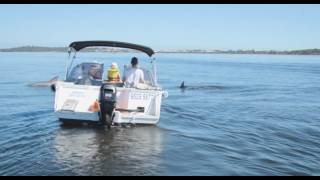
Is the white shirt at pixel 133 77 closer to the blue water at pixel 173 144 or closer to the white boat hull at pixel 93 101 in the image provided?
the white boat hull at pixel 93 101

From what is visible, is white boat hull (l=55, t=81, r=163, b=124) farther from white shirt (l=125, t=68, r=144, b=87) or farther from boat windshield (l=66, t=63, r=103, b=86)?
boat windshield (l=66, t=63, r=103, b=86)

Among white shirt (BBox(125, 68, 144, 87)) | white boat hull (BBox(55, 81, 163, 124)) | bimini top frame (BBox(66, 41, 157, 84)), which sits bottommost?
white boat hull (BBox(55, 81, 163, 124))

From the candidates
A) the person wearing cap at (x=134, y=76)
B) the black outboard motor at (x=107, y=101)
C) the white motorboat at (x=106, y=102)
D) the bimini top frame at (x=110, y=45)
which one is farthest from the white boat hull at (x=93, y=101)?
the bimini top frame at (x=110, y=45)

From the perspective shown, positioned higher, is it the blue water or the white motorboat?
the white motorboat

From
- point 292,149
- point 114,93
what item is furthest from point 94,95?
point 292,149

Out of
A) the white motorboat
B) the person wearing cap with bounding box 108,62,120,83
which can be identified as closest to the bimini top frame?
→ the person wearing cap with bounding box 108,62,120,83

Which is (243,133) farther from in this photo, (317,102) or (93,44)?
(317,102)

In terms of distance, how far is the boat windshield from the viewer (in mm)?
15383

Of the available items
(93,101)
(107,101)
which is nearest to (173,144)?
(107,101)

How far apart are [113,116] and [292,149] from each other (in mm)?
5223

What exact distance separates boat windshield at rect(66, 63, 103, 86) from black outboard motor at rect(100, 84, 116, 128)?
1.94 m

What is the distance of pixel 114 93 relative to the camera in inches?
520

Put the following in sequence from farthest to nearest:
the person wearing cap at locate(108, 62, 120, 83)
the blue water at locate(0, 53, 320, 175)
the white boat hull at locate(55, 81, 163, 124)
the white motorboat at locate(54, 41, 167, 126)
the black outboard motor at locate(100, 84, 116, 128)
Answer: the person wearing cap at locate(108, 62, 120, 83), the white boat hull at locate(55, 81, 163, 124), the white motorboat at locate(54, 41, 167, 126), the black outboard motor at locate(100, 84, 116, 128), the blue water at locate(0, 53, 320, 175)
